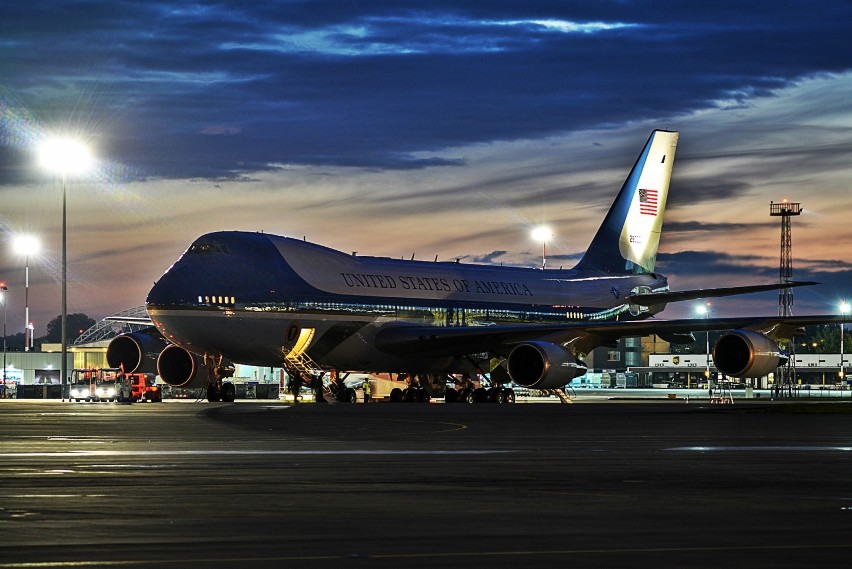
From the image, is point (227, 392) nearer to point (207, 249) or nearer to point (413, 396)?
point (207, 249)

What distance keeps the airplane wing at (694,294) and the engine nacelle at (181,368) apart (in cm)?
1944

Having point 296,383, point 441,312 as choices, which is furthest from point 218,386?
point 441,312

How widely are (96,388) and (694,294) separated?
24.2 meters

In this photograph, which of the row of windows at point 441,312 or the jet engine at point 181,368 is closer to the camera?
the row of windows at point 441,312

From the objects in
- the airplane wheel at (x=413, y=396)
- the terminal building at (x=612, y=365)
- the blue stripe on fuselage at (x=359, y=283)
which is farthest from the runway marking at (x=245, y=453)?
the terminal building at (x=612, y=365)

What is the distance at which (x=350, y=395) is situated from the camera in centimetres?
5341

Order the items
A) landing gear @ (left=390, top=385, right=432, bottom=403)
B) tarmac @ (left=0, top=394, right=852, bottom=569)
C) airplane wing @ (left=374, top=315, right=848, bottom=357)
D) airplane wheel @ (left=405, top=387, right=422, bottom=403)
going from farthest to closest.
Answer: airplane wheel @ (left=405, top=387, right=422, bottom=403)
landing gear @ (left=390, top=385, right=432, bottom=403)
airplane wing @ (left=374, top=315, right=848, bottom=357)
tarmac @ (left=0, top=394, right=852, bottom=569)

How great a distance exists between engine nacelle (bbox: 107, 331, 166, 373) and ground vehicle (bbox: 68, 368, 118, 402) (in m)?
2.73

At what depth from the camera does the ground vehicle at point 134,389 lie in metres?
55.9

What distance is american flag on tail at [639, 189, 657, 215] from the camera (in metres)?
67.7

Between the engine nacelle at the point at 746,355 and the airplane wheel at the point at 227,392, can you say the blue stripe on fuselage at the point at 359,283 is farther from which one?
the engine nacelle at the point at 746,355

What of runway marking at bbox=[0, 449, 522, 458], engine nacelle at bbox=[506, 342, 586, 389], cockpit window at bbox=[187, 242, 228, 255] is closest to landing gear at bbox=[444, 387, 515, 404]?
engine nacelle at bbox=[506, 342, 586, 389]

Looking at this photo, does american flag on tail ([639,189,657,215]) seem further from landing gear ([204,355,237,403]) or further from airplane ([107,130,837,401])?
landing gear ([204,355,237,403])

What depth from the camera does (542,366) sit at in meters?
49.2
